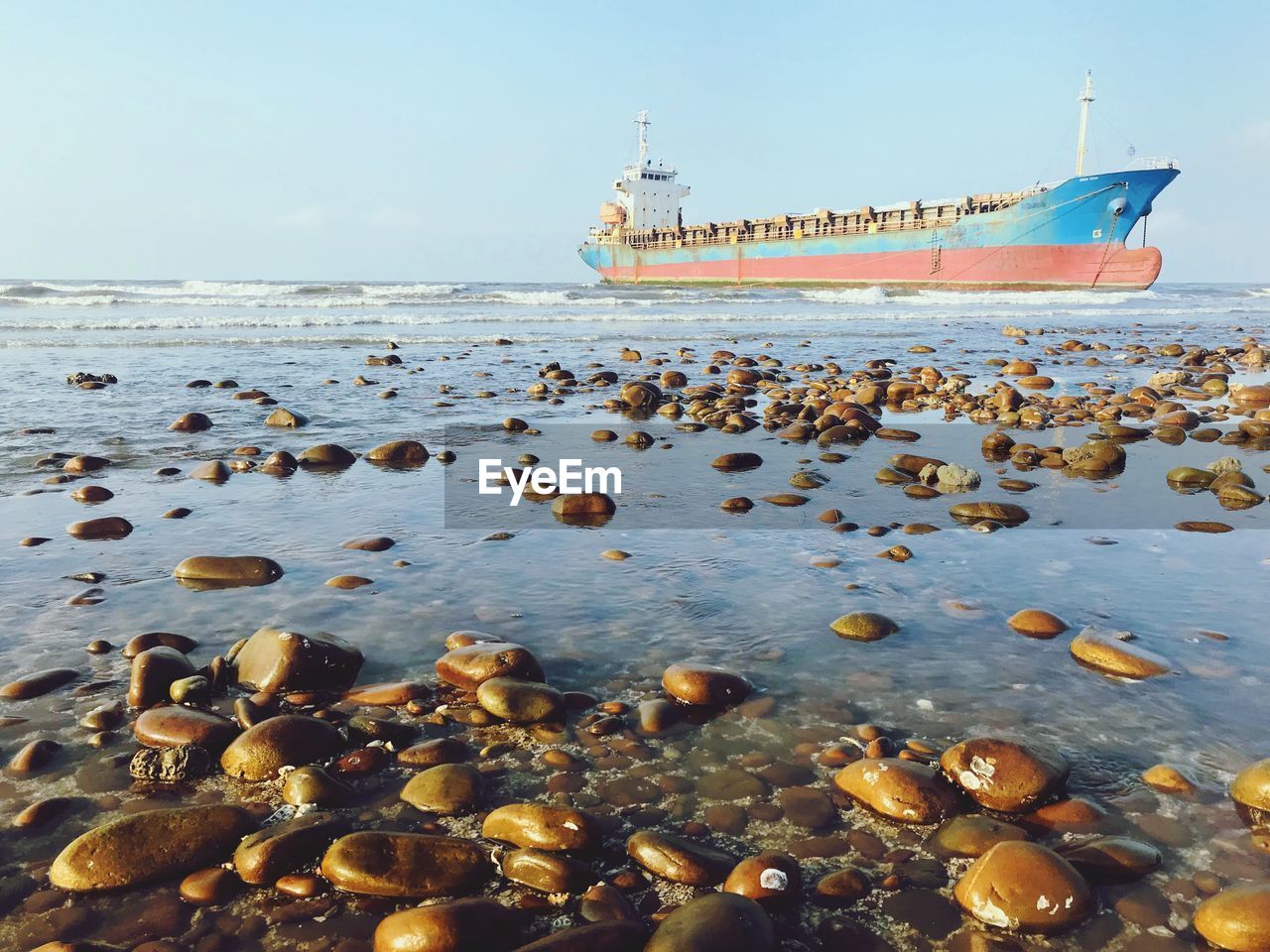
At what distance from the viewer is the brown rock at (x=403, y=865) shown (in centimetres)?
218

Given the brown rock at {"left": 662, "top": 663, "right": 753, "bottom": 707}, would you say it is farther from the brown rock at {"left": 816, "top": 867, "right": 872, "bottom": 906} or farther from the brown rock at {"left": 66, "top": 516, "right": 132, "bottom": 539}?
the brown rock at {"left": 66, "top": 516, "right": 132, "bottom": 539}

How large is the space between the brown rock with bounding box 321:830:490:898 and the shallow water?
0.25m

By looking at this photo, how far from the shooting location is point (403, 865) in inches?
87.1

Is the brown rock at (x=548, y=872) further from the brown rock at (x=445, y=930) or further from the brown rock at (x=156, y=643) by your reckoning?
the brown rock at (x=156, y=643)

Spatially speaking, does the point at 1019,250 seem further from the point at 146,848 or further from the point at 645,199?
the point at 146,848

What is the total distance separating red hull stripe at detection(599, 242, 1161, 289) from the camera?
42906 millimetres

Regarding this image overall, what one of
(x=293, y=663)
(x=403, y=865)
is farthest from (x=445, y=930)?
(x=293, y=663)

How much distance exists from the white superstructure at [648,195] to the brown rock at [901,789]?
68749 millimetres

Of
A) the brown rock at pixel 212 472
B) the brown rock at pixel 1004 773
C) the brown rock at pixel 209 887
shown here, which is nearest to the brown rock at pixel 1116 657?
the brown rock at pixel 1004 773

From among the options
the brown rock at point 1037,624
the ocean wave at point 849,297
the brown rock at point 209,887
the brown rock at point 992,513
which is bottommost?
the brown rock at point 209,887

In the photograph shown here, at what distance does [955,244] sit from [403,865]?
48.9 metres

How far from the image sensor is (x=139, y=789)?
262 cm

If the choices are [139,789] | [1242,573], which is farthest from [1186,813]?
[139,789]

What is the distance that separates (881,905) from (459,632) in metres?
2.14
